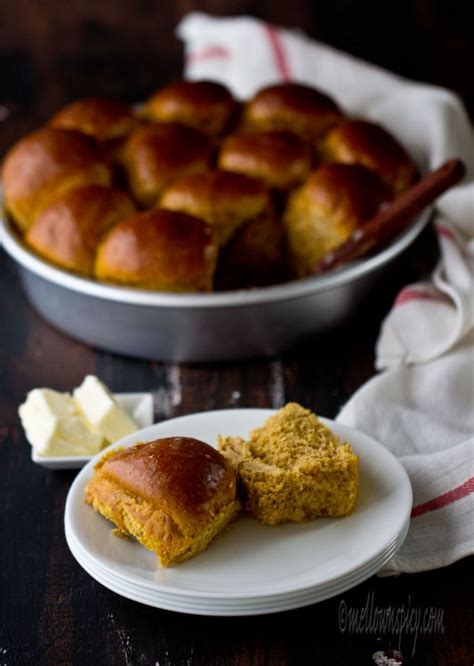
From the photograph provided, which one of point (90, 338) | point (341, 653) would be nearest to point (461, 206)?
point (90, 338)

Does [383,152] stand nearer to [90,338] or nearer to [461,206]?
[461,206]

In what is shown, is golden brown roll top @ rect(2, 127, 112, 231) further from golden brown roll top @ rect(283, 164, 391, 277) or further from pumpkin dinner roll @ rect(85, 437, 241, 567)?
pumpkin dinner roll @ rect(85, 437, 241, 567)

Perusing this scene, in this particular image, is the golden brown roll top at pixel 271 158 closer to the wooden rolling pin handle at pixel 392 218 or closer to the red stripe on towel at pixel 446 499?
the wooden rolling pin handle at pixel 392 218

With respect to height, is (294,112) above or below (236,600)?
below

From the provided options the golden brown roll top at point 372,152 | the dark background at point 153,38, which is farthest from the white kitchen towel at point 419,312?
the dark background at point 153,38

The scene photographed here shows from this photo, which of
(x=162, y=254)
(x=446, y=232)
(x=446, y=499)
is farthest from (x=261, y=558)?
(x=446, y=232)

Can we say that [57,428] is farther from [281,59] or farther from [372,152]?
[281,59]
